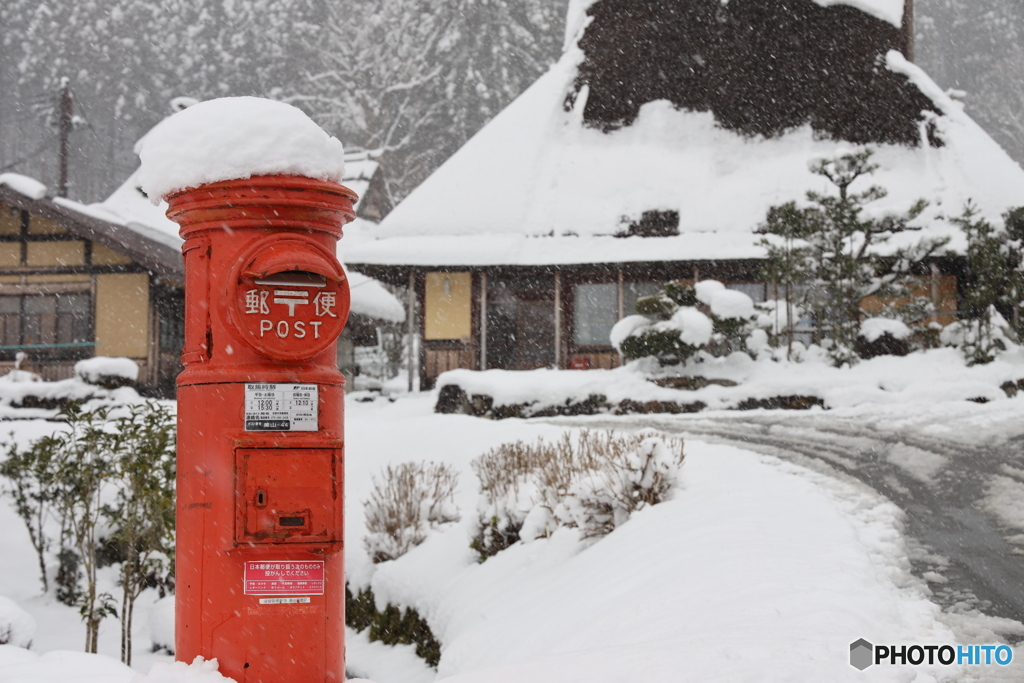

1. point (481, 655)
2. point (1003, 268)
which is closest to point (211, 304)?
point (481, 655)

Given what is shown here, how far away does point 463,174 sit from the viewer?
21812 mm

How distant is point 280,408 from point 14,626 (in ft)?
13.9

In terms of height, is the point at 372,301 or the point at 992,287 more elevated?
the point at 372,301

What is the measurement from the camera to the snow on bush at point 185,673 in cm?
298

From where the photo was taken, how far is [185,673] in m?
3.03

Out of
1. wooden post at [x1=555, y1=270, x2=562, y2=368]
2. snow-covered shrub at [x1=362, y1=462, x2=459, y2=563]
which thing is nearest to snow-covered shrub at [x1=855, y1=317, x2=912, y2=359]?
wooden post at [x1=555, y1=270, x2=562, y2=368]

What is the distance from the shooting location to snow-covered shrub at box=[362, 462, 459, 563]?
875 centimetres

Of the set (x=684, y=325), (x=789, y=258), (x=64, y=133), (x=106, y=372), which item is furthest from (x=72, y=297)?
(x=789, y=258)

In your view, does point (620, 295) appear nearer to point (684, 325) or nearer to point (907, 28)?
point (684, 325)

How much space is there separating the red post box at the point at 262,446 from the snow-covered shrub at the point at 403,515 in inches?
214

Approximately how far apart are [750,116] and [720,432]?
12549 millimetres

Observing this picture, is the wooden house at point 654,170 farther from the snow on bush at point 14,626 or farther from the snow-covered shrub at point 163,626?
the snow on bush at point 14,626

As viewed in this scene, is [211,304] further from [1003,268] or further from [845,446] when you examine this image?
[1003,268]

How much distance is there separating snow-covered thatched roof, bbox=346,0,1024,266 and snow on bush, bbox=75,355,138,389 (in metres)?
4.81
